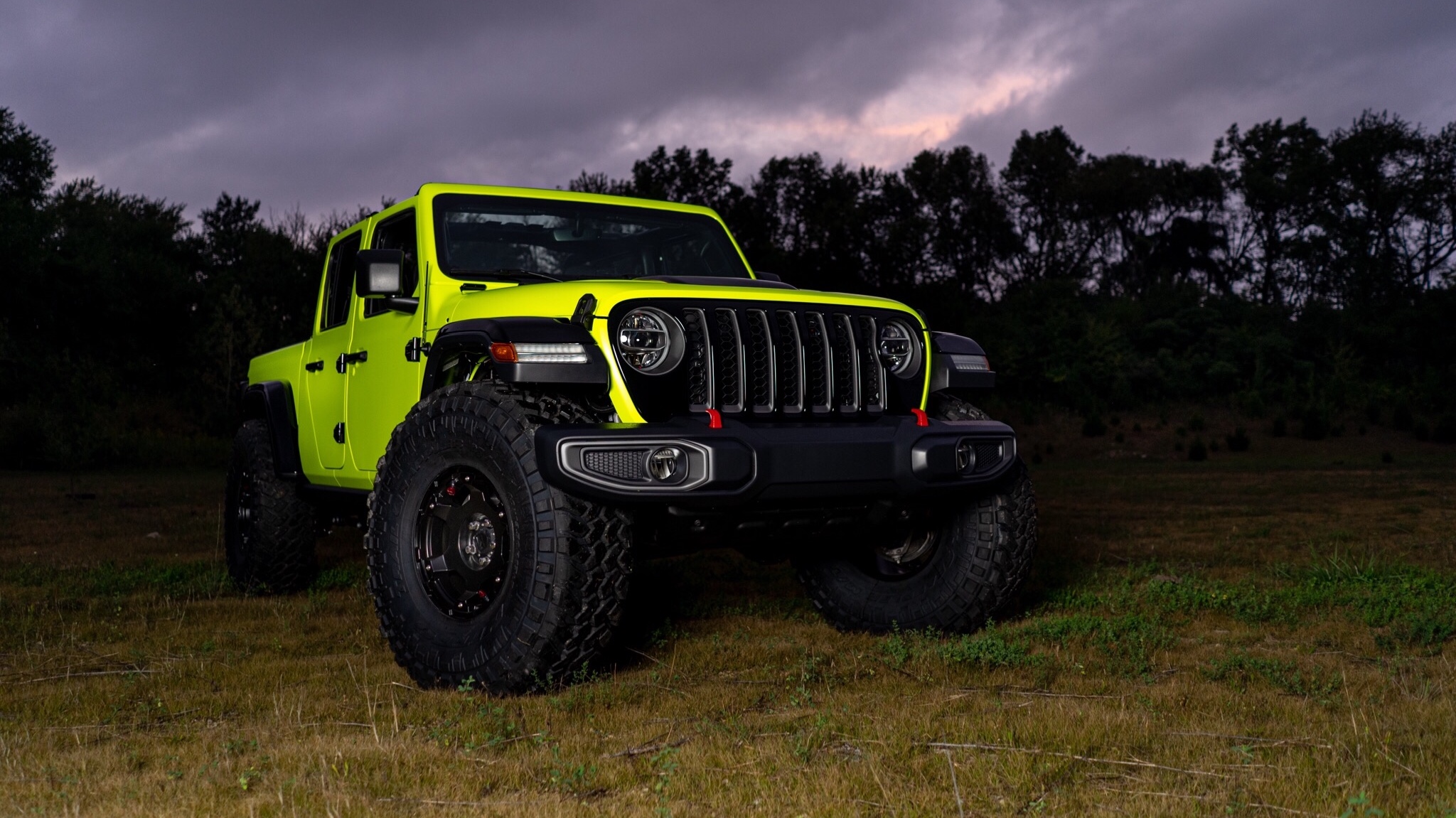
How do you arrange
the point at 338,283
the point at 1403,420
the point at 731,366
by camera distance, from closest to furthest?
the point at 731,366 < the point at 338,283 < the point at 1403,420

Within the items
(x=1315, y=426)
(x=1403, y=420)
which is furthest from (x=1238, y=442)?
(x=1403, y=420)

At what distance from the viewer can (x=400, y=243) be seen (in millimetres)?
6395

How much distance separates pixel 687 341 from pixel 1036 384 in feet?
92.7

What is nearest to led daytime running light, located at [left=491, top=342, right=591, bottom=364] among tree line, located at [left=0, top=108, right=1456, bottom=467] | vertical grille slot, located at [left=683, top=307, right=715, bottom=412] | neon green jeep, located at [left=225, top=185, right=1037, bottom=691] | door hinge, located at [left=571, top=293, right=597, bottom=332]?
neon green jeep, located at [left=225, top=185, right=1037, bottom=691]

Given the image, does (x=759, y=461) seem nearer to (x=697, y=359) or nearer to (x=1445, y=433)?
(x=697, y=359)

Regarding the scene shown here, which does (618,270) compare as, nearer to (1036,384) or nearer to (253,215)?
(1036,384)

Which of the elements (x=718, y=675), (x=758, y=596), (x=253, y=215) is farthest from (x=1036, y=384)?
(x=253, y=215)

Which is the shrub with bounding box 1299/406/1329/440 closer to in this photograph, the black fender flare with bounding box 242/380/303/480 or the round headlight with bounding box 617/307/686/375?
the black fender flare with bounding box 242/380/303/480

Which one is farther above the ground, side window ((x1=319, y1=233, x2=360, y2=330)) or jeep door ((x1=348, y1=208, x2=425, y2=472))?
side window ((x1=319, y1=233, x2=360, y2=330))

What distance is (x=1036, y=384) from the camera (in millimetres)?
31719

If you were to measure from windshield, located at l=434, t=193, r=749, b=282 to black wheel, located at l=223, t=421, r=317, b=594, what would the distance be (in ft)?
7.19

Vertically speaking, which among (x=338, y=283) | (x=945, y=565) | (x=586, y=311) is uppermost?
(x=338, y=283)

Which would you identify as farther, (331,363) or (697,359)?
(331,363)

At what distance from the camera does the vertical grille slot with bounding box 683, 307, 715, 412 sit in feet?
15.3
